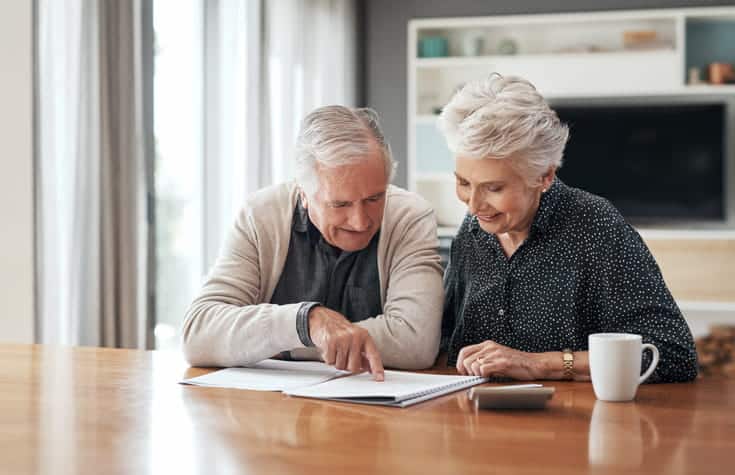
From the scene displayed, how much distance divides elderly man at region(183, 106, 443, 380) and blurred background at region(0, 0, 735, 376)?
1.26 meters

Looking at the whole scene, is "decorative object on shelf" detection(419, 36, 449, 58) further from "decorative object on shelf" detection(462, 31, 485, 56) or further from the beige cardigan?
the beige cardigan

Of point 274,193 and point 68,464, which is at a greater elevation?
point 274,193

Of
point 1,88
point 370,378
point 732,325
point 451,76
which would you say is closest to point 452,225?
point 451,76

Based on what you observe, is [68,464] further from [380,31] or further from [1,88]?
[380,31]

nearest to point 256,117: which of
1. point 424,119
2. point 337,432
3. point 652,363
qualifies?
point 424,119

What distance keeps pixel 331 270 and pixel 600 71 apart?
446cm

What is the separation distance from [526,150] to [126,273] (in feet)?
6.85

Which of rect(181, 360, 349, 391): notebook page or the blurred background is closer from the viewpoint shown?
rect(181, 360, 349, 391): notebook page

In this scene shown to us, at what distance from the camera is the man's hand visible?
1.65m

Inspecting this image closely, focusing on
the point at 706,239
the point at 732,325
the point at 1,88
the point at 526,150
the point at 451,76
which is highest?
the point at 451,76

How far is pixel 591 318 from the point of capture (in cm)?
185

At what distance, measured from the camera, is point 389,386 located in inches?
61.1

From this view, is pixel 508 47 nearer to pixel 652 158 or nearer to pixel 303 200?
pixel 652 158

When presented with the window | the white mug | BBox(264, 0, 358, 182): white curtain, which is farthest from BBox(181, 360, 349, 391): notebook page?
BBox(264, 0, 358, 182): white curtain
